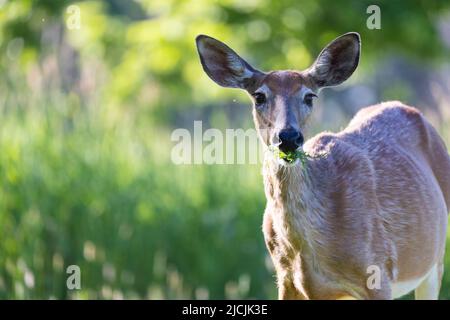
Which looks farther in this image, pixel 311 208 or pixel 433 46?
pixel 433 46

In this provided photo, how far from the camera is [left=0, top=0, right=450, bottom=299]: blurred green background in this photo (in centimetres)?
1002

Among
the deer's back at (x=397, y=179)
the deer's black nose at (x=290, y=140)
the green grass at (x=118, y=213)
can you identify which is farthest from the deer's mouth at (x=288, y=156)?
the green grass at (x=118, y=213)

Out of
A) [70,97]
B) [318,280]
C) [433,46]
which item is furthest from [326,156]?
[433,46]

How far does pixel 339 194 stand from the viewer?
6.15 meters

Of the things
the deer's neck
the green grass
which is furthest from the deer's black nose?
the green grass

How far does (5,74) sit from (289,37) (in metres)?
4.52

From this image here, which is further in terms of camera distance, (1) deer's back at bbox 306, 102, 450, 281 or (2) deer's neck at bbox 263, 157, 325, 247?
(1) deer's back at bbox 306, 102, 450, 281

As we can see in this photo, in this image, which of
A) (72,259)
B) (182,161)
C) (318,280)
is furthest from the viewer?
(182,161)

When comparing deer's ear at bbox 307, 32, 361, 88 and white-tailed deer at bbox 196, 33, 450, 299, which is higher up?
deer's ear at bbox 307, 32, 361, 88

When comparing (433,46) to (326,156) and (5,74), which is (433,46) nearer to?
(5,74)

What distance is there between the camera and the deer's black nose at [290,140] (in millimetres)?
5570

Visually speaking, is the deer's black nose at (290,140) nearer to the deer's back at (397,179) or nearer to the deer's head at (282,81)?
the deer's head at (282,81)

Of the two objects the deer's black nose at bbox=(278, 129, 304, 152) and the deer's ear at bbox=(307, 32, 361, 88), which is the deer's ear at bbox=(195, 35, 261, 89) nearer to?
the deer's ear at bbox=(307, 32, 361, 88)

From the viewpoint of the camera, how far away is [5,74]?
448 inches
